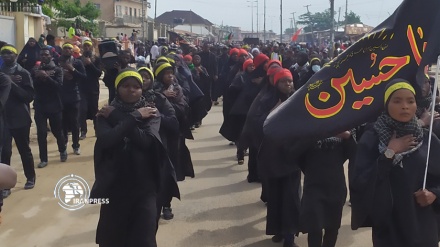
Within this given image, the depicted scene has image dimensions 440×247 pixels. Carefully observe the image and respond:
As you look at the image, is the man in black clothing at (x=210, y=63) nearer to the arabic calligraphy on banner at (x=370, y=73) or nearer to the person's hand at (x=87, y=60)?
the person's hand at (x=87, y=60)

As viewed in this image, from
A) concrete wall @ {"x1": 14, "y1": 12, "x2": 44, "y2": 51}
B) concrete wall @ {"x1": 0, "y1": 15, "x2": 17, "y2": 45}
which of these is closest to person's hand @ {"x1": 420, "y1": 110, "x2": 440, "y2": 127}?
concrete wall @ {"x1": 0, "y1": 15, "x2": 17, "y2": 45}

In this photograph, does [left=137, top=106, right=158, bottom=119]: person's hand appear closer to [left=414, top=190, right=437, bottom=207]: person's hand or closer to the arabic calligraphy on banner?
the arabic calligraphy on banner

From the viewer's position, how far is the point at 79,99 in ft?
30.5

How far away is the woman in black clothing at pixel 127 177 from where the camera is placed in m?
4.14

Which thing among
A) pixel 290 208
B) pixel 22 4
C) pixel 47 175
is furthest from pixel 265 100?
pixel 22 4

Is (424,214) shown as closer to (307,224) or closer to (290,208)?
(307,224)

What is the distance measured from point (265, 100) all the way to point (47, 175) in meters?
3.87

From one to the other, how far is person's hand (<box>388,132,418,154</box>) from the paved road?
246 cm

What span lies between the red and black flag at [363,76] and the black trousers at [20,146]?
412 cm

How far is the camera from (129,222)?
4223 mm

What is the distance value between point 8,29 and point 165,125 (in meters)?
16.9

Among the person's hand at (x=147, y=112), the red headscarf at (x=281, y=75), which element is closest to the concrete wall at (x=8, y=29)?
the red headscarf at (x=281, y=75)

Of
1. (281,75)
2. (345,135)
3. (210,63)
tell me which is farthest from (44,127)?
(210,63)

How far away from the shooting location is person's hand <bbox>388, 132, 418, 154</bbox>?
326cm
